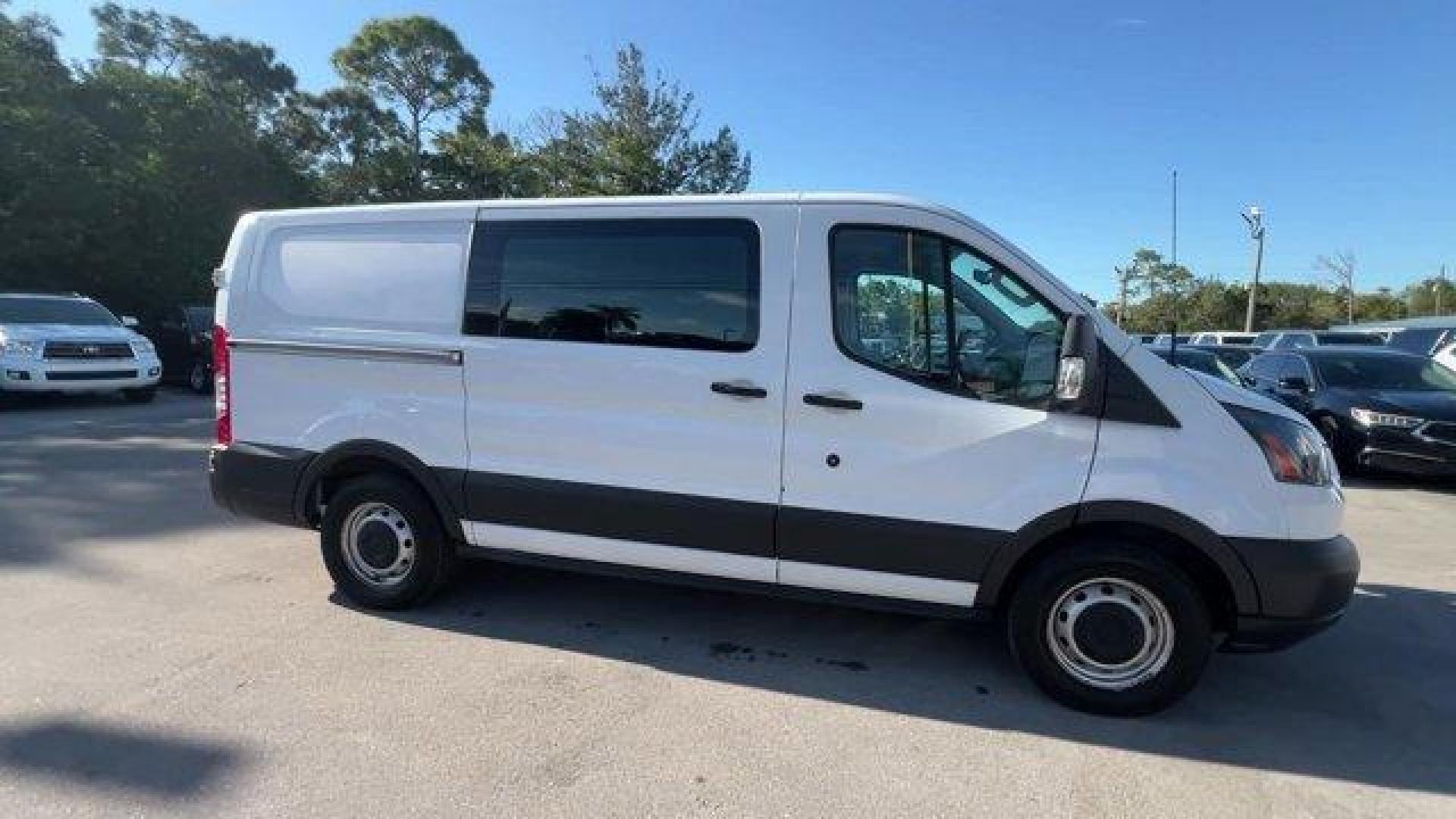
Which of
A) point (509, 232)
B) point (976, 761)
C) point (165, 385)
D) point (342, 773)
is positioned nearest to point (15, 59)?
point (165, 385)

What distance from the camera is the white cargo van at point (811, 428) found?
145 inches

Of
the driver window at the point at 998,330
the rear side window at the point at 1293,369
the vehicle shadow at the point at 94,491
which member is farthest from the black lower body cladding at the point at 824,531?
the rear side window at the point at 1293,369

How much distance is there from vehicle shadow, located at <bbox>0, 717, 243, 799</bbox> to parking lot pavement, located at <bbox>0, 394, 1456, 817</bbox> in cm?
1

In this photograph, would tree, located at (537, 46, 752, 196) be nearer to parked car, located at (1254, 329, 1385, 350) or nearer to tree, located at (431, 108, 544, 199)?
tree, located at (431, 108, 544, 199)

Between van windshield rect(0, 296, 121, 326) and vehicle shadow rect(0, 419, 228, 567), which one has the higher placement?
van windshield rect(0, 296, 121, 326)

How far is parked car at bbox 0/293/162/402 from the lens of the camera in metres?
12.6

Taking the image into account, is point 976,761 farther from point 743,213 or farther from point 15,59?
point 15,59

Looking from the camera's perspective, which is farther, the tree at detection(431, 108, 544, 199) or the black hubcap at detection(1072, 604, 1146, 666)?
the tree at detection(431, 108, 544, 199)

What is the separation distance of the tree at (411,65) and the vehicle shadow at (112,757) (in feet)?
137

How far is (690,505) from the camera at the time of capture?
4176mm

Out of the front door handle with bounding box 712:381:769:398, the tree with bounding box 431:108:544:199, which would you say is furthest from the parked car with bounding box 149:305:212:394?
the front door handle with bounding box 712:381:769:398

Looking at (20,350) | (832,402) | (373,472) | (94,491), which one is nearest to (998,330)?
(832,402)

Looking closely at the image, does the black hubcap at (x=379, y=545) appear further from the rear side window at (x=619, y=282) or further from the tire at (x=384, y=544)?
the rear side window at (x=619, y=282)

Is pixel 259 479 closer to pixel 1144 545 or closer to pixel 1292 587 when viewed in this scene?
pixel 1144 545
